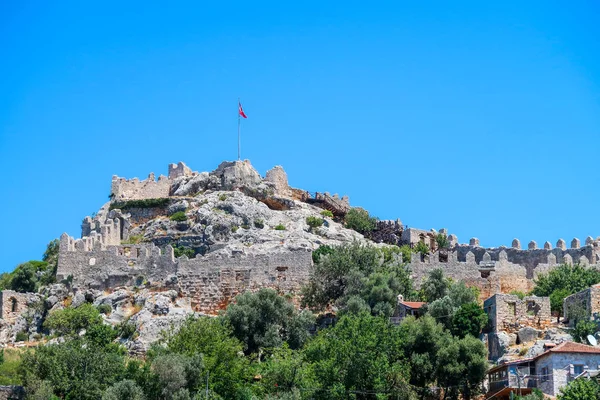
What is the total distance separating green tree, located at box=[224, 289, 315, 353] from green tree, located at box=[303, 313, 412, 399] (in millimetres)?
4159

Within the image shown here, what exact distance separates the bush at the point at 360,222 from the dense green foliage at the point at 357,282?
39.8ft

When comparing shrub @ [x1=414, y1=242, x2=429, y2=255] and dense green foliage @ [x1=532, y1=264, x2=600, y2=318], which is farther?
shrub @ [x1=414, y1=242, x2=429, y2=255]

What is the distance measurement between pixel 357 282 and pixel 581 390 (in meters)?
15.7

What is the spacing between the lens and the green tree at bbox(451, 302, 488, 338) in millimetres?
48594

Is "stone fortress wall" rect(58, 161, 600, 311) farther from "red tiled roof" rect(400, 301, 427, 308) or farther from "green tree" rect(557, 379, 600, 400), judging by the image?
"green tree" rect(557, 379, 600, 400)

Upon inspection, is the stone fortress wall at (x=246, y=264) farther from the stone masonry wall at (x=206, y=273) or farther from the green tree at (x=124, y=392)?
the green tree at (x=124, y=392)

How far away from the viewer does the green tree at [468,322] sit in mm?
48594

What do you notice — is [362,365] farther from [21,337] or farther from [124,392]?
[21,337]

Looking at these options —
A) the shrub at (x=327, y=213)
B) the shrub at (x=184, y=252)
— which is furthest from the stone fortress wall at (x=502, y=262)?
the shrub at (x=184, y=252)

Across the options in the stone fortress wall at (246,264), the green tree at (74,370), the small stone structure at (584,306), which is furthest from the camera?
the stone fortress wall at (246,264)

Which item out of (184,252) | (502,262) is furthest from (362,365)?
(184,252)

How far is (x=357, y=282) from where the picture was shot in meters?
54.0

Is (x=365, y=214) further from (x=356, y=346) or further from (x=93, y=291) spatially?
(x=356, y=346)

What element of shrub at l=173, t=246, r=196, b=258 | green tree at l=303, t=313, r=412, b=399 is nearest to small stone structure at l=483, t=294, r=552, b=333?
green tree at l=303, t=313, r=412, b=399
